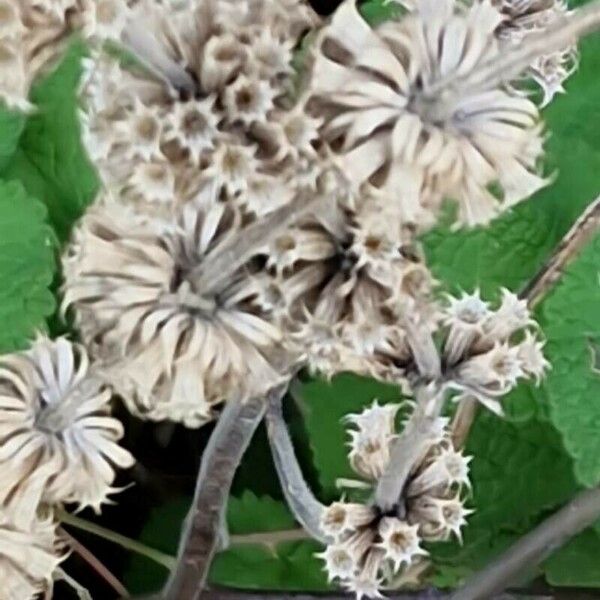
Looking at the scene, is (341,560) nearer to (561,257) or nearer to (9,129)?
(561,257)

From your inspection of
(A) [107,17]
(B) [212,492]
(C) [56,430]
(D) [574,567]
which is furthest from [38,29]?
(D) [574,567]

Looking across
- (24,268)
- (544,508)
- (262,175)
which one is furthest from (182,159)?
(544,508)

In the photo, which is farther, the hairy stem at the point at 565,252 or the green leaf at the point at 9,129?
the green leaf at the point at 9,129

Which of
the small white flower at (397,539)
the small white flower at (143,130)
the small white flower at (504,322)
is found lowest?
the small white flower at (397,539)

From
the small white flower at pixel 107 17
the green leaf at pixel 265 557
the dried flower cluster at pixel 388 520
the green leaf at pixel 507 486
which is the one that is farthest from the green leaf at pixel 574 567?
the small white flower at pixel 107 17

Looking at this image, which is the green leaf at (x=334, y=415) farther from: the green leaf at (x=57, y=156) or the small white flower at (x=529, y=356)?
the small white flower at (x=529, y=356)

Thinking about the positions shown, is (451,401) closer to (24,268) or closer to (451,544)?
(451,544)

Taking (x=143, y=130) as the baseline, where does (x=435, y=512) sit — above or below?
below
